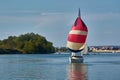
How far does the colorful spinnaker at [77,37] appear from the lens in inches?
2904

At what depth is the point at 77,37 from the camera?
242 feet

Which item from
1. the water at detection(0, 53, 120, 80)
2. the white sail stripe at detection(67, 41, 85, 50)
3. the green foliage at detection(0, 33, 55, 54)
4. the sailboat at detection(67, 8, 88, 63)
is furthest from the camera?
the green foliage at detection(0, 33, 55, 54)

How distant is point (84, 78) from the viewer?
45.6 meters

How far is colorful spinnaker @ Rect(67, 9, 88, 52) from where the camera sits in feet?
242

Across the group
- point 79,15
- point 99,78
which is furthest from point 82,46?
point 99,78

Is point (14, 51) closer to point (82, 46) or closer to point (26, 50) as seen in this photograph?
point (26, 50)

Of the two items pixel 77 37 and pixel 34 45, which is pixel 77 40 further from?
pixel 34 45

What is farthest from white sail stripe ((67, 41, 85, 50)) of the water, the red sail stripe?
the water

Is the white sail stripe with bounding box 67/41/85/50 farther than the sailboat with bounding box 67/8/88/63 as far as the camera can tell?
Yes

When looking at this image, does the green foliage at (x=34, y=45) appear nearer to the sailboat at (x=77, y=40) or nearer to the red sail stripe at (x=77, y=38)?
the sailboat at (x=77, y=40)

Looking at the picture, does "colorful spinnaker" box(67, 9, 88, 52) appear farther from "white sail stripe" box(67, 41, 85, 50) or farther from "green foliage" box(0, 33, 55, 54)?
"green foliage" box(0, 33, 55, 54)

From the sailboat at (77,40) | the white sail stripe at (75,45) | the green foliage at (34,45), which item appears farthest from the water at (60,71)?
the green foliage at (34,45)

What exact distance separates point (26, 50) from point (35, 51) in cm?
380

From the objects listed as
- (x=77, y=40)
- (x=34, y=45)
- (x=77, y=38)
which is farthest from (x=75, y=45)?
(x=34, y=45)
